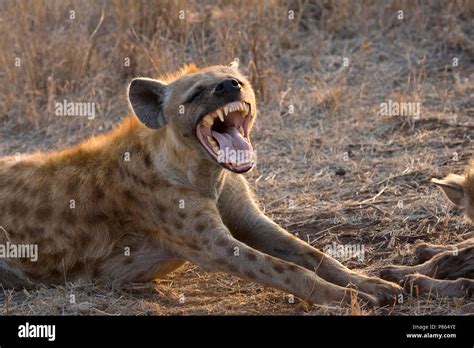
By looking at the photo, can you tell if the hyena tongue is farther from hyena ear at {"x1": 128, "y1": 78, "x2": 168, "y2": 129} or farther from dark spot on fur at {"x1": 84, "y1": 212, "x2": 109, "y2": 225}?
dark spot on fur at {"x1": 84, "y1": 212, "x2": 109, "y2": 225}

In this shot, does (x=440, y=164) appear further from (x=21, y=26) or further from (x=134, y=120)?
(x=21, y=26)

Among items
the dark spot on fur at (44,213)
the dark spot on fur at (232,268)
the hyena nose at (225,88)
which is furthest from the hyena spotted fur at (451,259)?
the dark spot on fur at (44,213)

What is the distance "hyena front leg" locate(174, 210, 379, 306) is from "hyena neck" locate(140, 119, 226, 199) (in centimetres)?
14

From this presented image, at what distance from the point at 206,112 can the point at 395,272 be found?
2.97 ft

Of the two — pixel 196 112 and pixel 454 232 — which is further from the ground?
pixel 196 112

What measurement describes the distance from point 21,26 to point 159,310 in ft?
11.4

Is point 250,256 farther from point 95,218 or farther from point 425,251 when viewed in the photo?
point 425,251

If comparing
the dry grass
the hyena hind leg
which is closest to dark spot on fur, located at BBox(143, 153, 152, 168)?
the dry grass

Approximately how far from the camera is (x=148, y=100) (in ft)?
12.9

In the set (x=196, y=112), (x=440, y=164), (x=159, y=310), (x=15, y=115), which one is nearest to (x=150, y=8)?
(x=15, y=115)

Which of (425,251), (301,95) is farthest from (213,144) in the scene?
(301,95)

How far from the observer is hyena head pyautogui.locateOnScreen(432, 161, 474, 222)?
380cm

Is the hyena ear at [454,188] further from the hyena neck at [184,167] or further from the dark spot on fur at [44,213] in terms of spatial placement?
the dark spot on fur at [44,213]

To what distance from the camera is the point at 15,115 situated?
20.4 ft
